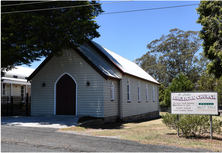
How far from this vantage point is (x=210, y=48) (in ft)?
61.1

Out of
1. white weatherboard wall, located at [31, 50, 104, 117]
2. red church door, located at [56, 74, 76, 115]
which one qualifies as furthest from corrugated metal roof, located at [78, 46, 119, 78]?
red church door, located at [56, 74, 76, 115]

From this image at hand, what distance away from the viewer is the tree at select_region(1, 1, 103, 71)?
15266 mm

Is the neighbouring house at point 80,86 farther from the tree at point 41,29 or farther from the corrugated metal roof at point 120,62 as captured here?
the tree at point 41,29

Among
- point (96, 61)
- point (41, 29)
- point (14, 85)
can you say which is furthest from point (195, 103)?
point (14, 85)

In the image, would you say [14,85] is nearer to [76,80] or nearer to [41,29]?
[76,80]

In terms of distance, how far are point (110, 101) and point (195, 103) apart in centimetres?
792

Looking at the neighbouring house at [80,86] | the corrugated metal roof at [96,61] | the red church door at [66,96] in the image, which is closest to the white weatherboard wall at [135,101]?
the neighbouring house at [80,86]

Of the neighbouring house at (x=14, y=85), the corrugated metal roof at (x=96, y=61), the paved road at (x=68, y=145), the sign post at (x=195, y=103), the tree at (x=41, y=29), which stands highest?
the tree at (x=41, y=29)

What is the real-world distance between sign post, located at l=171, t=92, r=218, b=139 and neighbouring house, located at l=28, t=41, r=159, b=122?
6339mm

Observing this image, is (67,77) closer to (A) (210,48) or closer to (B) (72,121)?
(B) (72,121)

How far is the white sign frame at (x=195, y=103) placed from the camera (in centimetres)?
1041

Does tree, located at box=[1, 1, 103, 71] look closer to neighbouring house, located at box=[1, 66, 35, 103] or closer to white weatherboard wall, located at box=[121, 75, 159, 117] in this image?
white weatherboard wall, located at box=[121, 75, 159, 117]

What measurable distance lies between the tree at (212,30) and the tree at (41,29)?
30.0ft

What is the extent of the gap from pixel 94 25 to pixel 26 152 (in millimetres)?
11240
